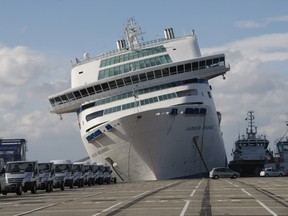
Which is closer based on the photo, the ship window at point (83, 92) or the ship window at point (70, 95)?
the ship window at point (83, 92)

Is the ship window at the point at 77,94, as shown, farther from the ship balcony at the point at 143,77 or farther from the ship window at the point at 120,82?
the ship window at the point at 120,82

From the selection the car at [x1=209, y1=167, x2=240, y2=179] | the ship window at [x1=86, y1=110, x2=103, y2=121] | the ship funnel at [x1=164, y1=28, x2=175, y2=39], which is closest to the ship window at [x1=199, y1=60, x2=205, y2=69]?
the ship funnel at [x1=164, y1=28, x2=175, y2=39]

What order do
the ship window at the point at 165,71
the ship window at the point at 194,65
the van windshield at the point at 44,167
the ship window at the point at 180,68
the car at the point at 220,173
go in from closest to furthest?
1. the van windshield at the point at 44,167
2. the car at the point at 220,173
3. the ship window at the point at 165,71
4. the ship window at the point at 180,68
5. the ship window at the point at 194,65

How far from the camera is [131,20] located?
75312mm

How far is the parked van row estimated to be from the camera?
36.5 m

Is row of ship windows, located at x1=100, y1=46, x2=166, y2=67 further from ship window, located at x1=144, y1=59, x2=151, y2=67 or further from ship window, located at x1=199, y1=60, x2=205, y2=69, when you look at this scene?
ship window, located at x1=199, y1=60, x2=205, y2=69

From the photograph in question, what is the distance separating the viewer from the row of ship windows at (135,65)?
65.9 meters

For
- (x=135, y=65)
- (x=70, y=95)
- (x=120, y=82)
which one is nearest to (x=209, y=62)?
(x=135, y=65)

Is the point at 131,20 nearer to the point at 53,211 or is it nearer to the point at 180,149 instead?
the point at 180,149

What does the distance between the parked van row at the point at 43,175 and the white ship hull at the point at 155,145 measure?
4.76m

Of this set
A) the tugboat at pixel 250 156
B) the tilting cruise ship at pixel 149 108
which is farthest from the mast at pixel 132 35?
the tugboat at pixel 250 156

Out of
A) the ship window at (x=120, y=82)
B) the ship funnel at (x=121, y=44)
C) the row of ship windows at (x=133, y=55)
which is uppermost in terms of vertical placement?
the ship funnel at (x=121, y=44)

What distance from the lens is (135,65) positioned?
6619 cm

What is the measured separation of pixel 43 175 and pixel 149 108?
2197 centimetres
